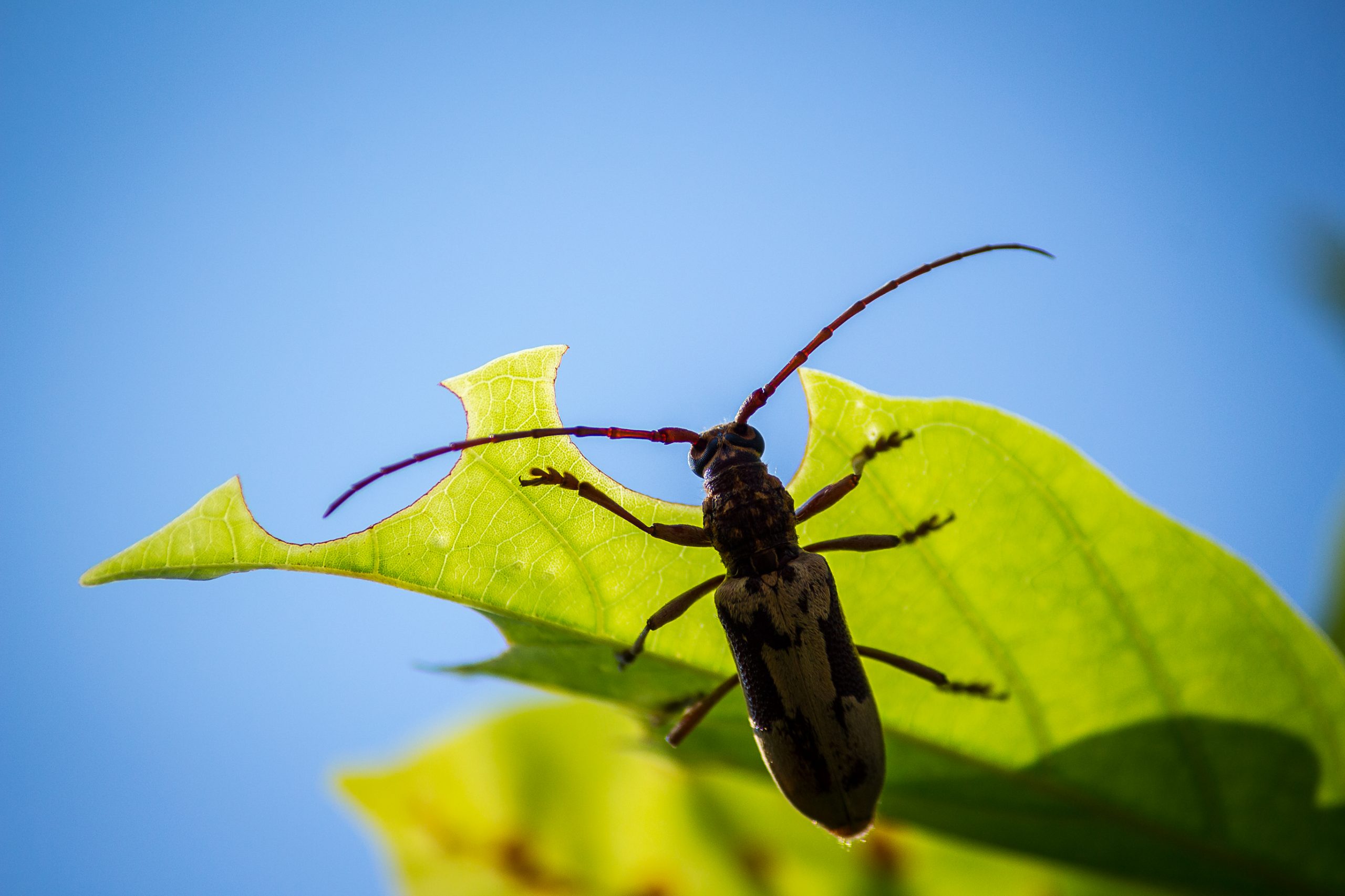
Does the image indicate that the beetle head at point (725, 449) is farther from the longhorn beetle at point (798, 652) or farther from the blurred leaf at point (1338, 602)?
Result: the blurred leaf at point (1338, 602)

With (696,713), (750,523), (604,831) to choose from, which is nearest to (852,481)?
(750,523)

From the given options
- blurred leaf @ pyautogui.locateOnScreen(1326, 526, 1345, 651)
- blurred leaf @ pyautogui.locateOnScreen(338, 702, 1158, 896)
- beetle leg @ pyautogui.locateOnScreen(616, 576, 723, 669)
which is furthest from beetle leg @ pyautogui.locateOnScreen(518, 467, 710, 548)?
blurred leaf @ pyautogui.locateOnScreen(1326, 526, 1345, 651)

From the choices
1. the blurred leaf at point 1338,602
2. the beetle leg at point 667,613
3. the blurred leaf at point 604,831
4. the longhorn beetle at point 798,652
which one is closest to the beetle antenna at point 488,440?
the longhorn beetle at point 798,652

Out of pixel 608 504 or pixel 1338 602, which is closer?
pixel 608 504

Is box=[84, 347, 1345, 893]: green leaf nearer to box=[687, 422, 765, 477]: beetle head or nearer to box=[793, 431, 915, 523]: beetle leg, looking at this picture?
box=[793, 431, 915, 523]: beetle leg

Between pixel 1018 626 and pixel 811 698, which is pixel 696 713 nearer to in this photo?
pixel 811 698

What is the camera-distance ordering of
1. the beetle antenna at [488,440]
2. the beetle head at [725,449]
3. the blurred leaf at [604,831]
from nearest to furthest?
1. the beetle antenna at [488,440]
2. the blurred leaf at [604,831]
3. the beetle head at [725,449]

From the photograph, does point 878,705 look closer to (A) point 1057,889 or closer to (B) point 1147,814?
(B) point 1147,814
